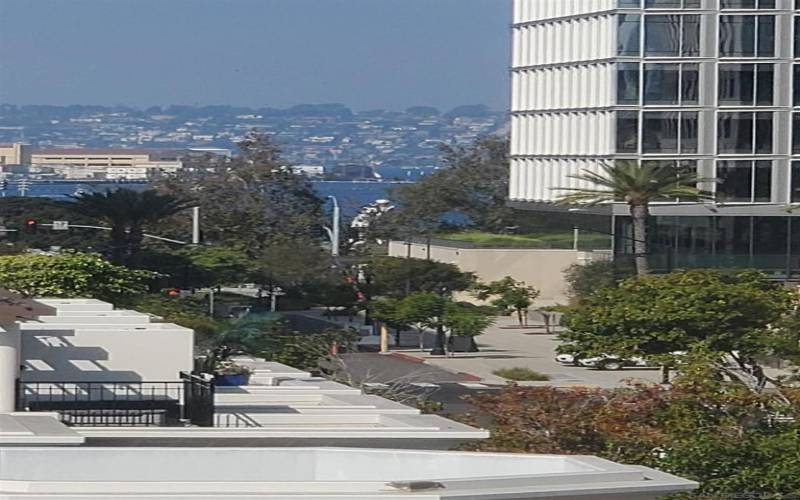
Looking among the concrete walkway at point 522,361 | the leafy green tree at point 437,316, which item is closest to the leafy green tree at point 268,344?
the concrete walkway at point 522,361

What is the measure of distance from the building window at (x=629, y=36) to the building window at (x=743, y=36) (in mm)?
3927

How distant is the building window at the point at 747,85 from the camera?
3452 inches

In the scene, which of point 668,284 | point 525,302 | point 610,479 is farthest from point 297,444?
point 525,302

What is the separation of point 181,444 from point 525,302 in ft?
226

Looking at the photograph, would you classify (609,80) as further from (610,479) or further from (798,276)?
(610,479)

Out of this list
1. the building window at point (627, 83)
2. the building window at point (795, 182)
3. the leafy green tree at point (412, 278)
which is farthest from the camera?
the building window at point (795, 182)

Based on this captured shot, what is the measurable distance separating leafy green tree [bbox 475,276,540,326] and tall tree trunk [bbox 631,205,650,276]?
5.53m

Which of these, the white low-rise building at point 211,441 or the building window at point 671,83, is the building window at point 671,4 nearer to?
the building window at point 671,83

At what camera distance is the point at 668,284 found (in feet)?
178

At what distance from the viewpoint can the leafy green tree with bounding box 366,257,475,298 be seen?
8531 centimetres

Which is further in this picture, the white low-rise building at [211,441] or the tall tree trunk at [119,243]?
the tall tree trunk at [119,243]

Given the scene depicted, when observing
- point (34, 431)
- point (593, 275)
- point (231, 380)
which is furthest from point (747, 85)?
point (34, 431)

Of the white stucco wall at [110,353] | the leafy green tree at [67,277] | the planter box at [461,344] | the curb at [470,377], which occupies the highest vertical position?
the leafy green tree at [67,277]

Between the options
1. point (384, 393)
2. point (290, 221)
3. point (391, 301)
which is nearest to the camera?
point (384, 393)
